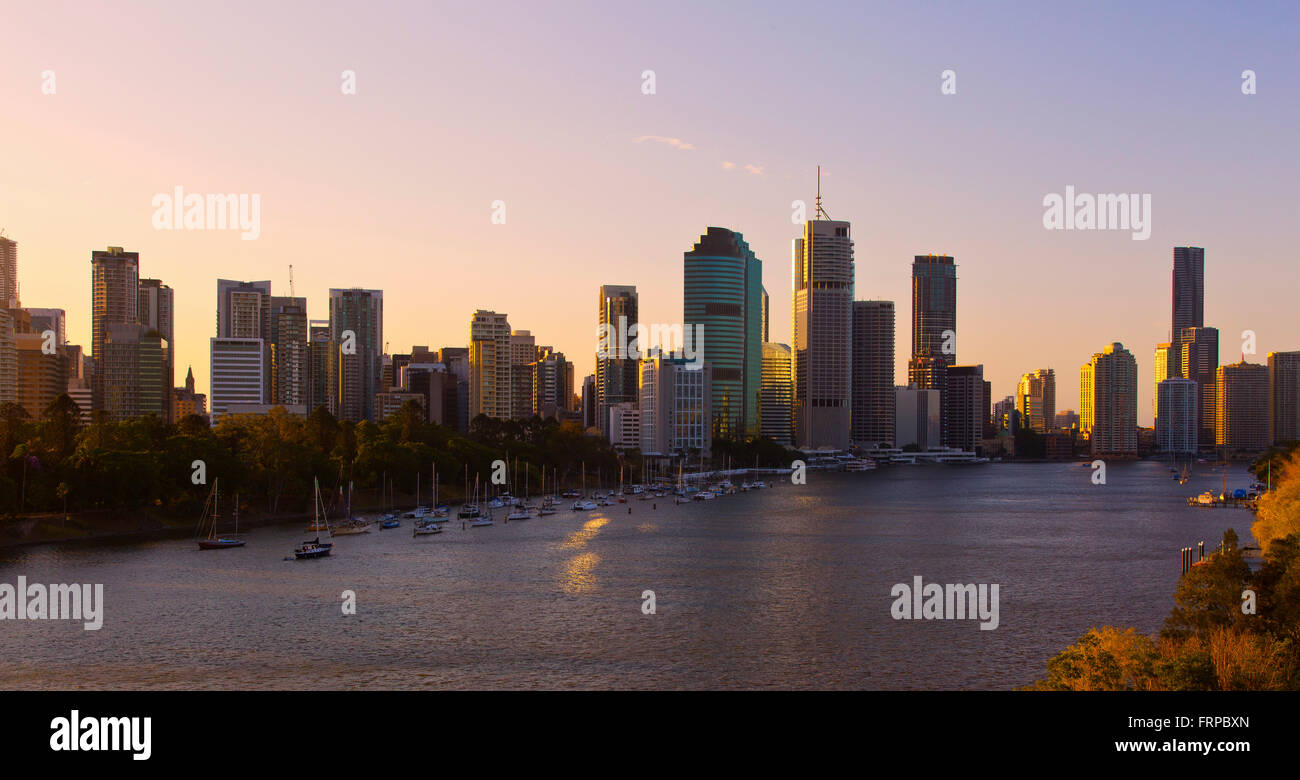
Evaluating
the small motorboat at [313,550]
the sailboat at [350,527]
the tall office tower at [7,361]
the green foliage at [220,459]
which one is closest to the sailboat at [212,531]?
the green foliage at [220,459]

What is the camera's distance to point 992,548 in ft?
258

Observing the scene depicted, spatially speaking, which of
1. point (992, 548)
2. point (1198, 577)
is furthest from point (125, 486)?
point (1198, 577)

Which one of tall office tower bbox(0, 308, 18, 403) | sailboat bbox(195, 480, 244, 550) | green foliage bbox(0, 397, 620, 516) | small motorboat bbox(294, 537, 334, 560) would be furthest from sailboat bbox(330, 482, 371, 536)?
tall office tower bbox(0, 308, 18, 403)

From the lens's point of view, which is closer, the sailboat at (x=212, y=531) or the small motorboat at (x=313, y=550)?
the small motorboat at (x=313, y=550)

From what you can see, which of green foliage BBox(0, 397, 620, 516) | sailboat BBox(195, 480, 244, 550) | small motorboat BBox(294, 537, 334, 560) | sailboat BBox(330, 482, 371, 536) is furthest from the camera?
sailboat BBox(330, 482, 371, 536)

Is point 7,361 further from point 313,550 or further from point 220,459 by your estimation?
point 313,550

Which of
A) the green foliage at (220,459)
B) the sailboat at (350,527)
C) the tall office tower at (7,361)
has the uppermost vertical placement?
the tall office tower at (7,361)

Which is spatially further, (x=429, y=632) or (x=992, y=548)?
(x=992, y=548)

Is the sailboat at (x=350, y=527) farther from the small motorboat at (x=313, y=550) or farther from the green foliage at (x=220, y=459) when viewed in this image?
the small motorboat at (x=313, y=550)

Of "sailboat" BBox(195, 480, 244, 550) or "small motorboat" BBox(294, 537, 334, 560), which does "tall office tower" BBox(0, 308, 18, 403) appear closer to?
"sailboat" BBox(195, 480, 244, 550)

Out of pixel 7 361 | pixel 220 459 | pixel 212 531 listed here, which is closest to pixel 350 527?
pixel 212 531
